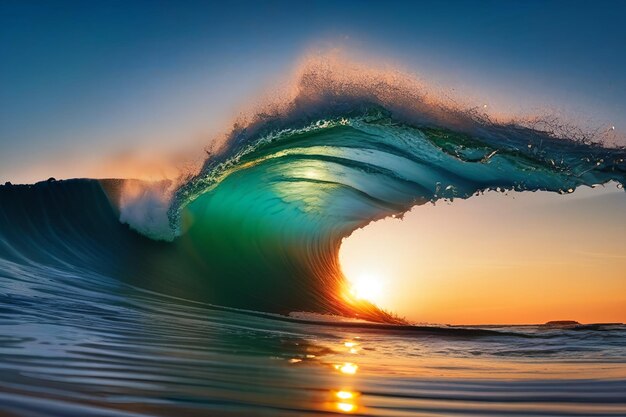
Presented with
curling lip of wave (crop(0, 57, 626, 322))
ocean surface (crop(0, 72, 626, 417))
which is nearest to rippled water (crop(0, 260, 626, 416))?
ocean surface (crop(0, 72, 626, 417))

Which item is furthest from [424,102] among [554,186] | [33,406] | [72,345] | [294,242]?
[33,406]

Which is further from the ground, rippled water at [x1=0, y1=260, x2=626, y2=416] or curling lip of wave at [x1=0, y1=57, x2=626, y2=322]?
curling lip of wave at [x1=0, y1=57, x2=626, y2=322]

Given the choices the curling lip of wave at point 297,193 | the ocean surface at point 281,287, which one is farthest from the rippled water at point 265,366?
the curling lip of wave at point 297,193

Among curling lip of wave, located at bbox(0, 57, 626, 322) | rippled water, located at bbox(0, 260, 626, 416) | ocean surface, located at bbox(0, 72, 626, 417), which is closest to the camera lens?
rippled water, located at bbox(0, 260, 626, 416)

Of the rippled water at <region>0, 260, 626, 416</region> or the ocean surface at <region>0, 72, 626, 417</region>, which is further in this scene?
the ocean surface at <region>0, 72, 626, 417</region>

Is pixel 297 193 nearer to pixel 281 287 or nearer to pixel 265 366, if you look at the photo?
pixel 281 287

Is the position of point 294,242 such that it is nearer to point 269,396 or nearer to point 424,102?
point 424,102

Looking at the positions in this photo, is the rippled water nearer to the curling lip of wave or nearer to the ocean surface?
the ocean surface
